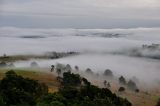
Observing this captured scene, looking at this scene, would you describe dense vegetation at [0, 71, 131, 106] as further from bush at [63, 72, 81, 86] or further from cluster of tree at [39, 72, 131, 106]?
bush at [63, 72, 81, 86]

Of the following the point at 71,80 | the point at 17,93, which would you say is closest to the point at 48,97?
the point at 17,93

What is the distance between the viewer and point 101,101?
77125 millimetres

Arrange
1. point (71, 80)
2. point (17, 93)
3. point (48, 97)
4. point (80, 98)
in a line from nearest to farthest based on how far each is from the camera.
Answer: point (48, 97)
point (17, 93)
point (80, 98)
point (71, 80)

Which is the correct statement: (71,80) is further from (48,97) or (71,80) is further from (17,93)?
(48,97)

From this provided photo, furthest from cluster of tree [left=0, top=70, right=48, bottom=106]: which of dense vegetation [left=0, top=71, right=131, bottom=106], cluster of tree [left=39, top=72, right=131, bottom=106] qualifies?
cluster of tree [left=39, top=72, right=131, bottom=106]

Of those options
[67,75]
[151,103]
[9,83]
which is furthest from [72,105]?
[151,103]

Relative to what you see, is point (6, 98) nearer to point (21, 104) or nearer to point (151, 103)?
point (21, 104)

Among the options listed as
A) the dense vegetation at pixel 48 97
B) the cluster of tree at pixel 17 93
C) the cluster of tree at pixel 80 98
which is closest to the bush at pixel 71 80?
the dense vegetation at pixel 48 97

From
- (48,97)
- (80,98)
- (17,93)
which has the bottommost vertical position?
(80,98)

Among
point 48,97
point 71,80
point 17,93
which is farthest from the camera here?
point 71,80

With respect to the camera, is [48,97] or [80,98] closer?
[48,97]

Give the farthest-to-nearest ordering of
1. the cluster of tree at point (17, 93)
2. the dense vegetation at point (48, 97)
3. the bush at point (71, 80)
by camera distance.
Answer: the bush at point (71, 80)
the cluster of tree at point (17, 93)
the dense vegetation at point (48, 97)

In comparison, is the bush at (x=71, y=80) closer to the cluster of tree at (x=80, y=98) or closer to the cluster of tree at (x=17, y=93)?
the cluster of tree at (x=17, y=93)

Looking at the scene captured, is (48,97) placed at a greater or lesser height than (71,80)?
lesser
